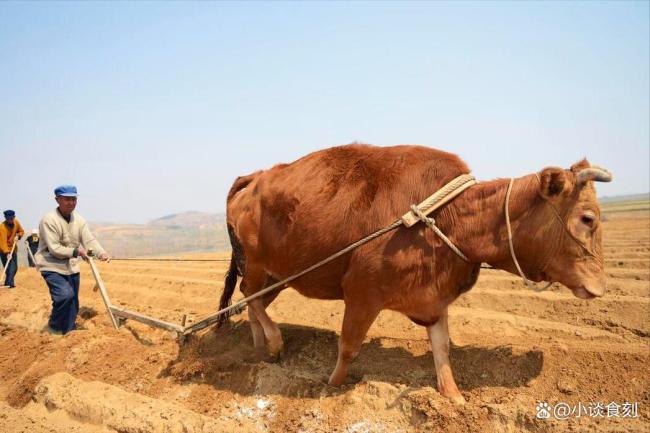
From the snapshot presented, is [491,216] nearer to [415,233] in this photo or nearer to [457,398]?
[415,233]

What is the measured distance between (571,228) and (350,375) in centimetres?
249

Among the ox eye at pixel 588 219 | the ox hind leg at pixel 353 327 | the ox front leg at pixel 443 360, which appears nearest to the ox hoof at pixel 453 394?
the ox front leg at pixel 443 360

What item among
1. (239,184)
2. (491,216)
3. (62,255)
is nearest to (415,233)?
(491,216)

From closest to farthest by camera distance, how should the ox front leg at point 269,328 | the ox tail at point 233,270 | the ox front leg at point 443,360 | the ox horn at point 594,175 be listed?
the ox horn at point 594,175 → the ox front leg at point 443,360 → the ox front leg at point 269,328 → the ox tail at point 233,270

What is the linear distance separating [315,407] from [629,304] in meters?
4.19

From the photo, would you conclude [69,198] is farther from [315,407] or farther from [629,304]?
[629,304]

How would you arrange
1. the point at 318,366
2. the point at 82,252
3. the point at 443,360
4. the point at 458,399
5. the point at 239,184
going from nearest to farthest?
the point at 458,399 < the point at 443,360 < the point at 318,366 < the point at 239,184 < the point at 82,252

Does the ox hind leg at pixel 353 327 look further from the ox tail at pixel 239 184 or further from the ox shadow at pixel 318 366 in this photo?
the ox tail at pixel 239 184

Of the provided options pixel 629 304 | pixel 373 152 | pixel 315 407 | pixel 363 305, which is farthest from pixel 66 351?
pixel 629 304

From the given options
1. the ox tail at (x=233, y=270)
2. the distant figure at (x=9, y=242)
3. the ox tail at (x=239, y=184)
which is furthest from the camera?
the distant figure at (x=9, y=242)

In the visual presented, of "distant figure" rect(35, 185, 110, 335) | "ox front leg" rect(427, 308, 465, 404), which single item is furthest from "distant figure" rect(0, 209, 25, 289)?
"ox front leg" rect(427, 308, 465, 404)

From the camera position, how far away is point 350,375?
15.4 feet

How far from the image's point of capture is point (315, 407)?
4.09 m

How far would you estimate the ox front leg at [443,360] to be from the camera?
13.0ft
